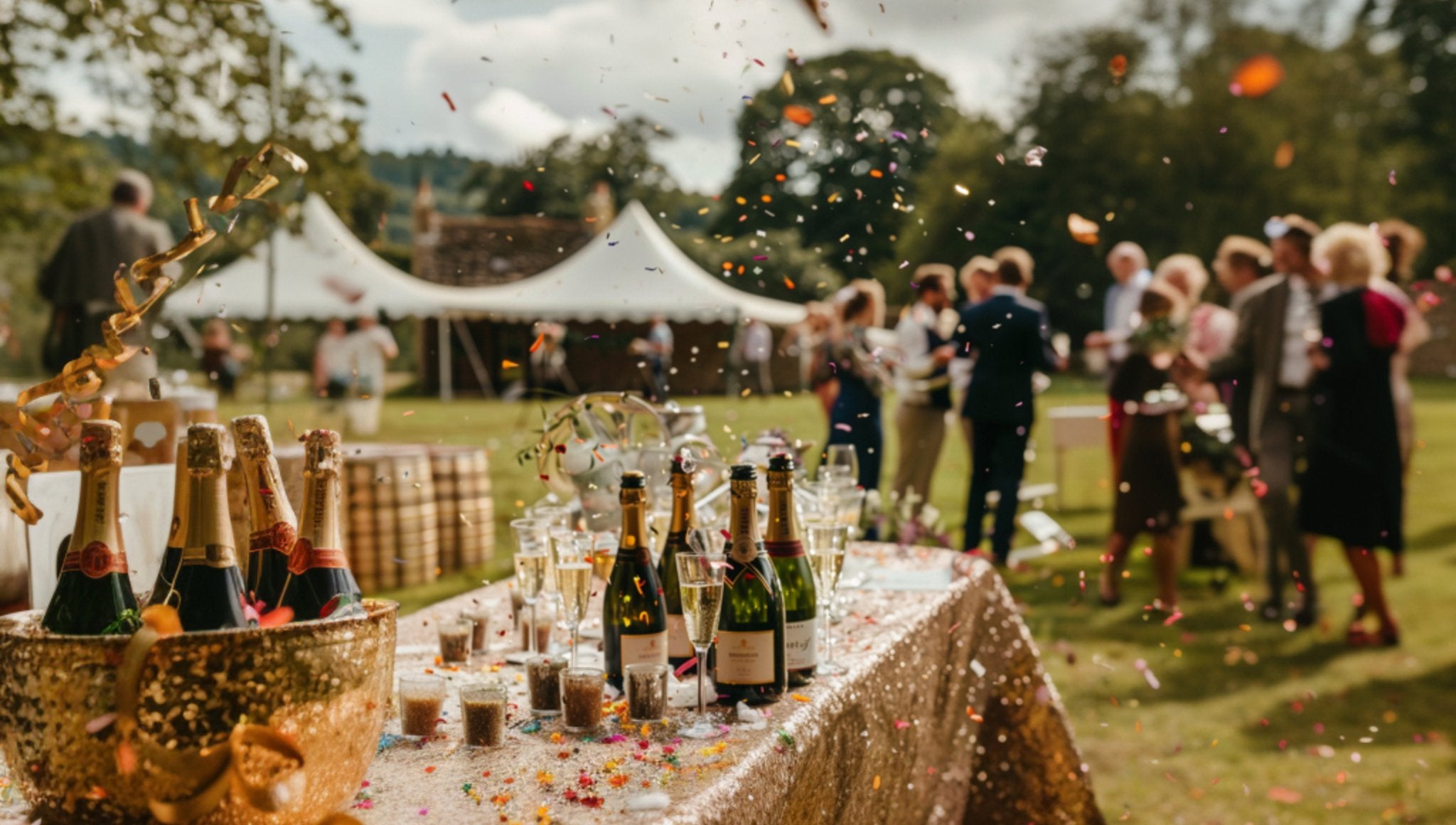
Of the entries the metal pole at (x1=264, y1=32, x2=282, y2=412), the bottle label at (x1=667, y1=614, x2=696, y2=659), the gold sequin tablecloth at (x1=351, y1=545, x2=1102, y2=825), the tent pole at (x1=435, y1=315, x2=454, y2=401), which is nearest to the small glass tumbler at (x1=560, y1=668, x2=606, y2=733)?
the gold sequin tablecloth at (x1=351, y1=545, x2=1102, y2=825)

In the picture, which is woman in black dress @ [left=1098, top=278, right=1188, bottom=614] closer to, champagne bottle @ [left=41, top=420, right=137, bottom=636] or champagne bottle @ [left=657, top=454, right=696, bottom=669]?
champagne bottle @ [left=657, top=454, right=696, bottom=669]

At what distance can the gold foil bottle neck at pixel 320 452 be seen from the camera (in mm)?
1188

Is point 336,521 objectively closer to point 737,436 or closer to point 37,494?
point 37,494

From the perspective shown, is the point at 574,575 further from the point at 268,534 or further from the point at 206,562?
the point at 206,562

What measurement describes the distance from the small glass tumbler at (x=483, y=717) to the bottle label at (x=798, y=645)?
1.39 ft

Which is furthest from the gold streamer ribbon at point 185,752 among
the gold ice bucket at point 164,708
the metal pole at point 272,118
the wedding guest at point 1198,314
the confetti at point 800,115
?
the wedding guest at point 1198,314

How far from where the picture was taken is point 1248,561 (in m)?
5.92

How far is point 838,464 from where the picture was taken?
9.11 ft

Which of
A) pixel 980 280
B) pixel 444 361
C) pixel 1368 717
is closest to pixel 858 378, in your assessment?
pixel 980 280

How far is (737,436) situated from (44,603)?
1.50m

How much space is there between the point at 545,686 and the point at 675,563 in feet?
0.90

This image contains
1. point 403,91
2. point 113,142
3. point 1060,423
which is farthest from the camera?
point 1060,423

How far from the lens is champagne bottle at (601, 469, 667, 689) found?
158 centimetres

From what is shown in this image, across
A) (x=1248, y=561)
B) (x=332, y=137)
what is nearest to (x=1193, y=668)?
(x=1248, y=561)
